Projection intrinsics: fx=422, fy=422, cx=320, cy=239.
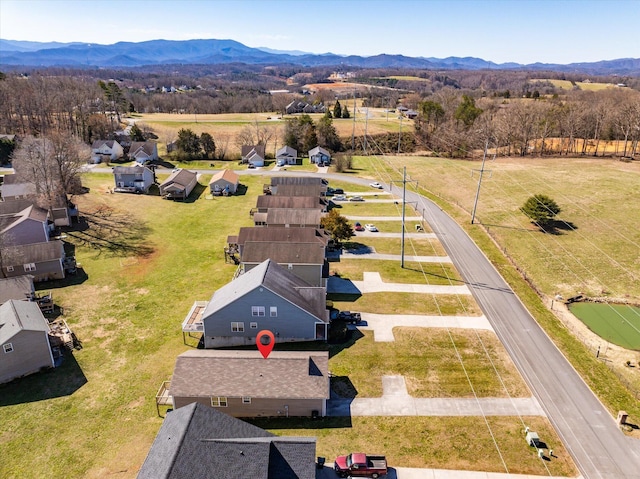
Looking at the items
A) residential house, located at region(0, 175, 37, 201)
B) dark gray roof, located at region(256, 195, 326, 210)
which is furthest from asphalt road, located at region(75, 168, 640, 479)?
residential house, located at region(0, 175, 37, 201)

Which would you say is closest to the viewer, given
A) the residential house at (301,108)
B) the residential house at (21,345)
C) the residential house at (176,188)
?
the residential house at (21,345)

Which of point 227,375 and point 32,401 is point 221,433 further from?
point 32,401

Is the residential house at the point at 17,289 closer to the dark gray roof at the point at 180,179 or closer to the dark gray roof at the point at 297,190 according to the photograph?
the dark gray roof at the point at 180,179

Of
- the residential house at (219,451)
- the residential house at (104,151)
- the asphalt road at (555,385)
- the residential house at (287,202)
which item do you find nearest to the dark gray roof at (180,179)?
the residential house at (287,202)

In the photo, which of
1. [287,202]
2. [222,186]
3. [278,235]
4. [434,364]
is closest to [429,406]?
[434,364]

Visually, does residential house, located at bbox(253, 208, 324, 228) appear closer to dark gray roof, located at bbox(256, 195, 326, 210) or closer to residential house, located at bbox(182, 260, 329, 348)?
dark gray roof, located at bbox(256, 195, 326, 210)
